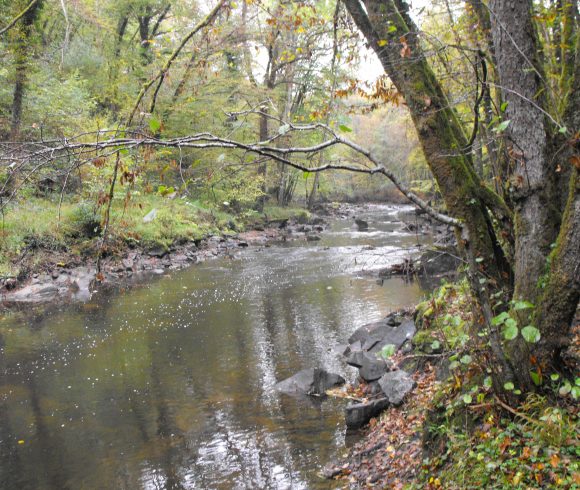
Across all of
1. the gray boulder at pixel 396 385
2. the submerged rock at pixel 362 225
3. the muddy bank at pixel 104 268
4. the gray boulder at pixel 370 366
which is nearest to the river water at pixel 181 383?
the gray boulder at pixel 370 366

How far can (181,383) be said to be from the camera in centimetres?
771

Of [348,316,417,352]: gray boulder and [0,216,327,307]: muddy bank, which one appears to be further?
[0,216,327,307]: muddy bank

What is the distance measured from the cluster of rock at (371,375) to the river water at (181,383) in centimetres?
27

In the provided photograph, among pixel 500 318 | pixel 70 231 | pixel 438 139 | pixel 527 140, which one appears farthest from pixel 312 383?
pixel 70 231

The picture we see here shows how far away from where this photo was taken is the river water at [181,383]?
214 inches

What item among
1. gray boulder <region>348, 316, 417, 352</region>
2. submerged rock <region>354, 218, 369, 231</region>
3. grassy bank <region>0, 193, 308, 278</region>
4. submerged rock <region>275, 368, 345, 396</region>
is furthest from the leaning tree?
submerged rock <region>354, 218, 369, 231</region>

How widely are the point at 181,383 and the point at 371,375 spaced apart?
299 centimetres

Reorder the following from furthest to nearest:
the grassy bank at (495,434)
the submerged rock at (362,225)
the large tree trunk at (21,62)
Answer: the submerged rock at (362,225), the large tree trunk at (21,62), the grassy bank at (495,434)

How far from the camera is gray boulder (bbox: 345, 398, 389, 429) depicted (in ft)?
19.2

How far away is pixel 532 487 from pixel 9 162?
3.69 m

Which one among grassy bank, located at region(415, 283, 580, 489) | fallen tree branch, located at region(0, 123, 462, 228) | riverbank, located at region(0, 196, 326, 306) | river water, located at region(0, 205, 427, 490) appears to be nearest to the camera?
fallen tree branch, located at region(0, 123, 462, 228)

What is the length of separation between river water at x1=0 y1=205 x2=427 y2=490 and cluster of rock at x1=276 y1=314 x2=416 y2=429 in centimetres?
27

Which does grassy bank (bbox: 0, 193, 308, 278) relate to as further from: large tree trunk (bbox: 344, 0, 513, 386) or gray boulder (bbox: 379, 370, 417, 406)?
large tree trunk (bbox: 344, 0, 513, 386)

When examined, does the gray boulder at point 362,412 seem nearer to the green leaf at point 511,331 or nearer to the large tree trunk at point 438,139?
the large tree trunk at point 438,139
